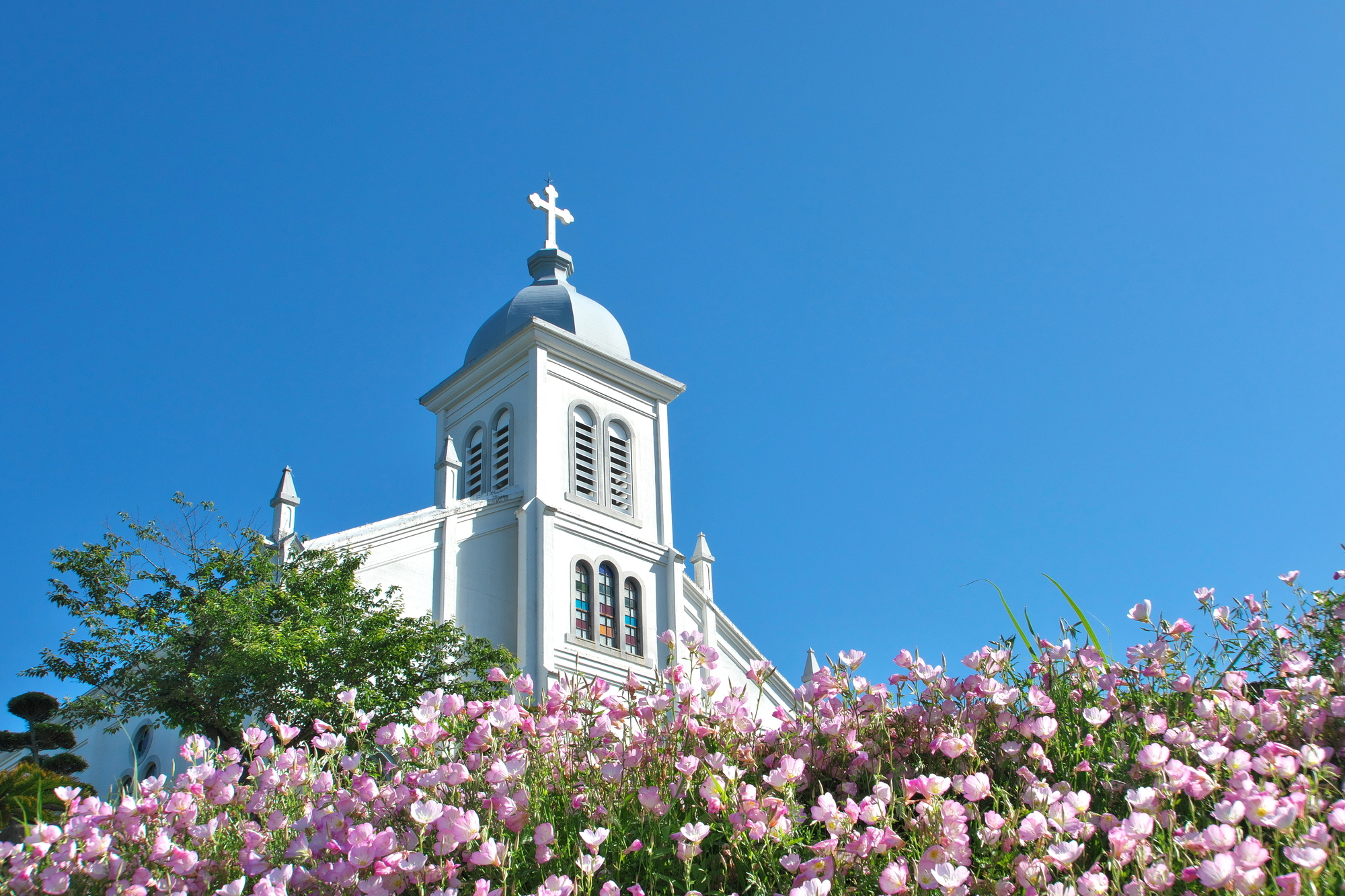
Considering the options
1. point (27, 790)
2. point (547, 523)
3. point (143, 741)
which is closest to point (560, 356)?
point (547, 523)

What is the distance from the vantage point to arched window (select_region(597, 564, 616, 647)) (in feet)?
83.9

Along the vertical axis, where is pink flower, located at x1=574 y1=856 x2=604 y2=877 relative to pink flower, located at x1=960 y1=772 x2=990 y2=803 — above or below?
below

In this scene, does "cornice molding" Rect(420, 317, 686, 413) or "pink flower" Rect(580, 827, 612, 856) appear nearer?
"pink flower" Rect(580, 827, 612, 856)

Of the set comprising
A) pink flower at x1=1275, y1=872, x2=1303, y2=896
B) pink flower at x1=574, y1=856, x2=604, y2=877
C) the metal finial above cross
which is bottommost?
pink flower at x1=1275, y1=872, x2=1303, y2=896

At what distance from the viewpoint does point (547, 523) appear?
83.1ft

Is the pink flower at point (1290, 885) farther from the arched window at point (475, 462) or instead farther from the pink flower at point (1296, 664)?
the arched window at point (475, 462)

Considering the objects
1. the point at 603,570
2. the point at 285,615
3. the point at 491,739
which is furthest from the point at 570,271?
the point at 491,739

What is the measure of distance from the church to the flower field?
1703 centimetres

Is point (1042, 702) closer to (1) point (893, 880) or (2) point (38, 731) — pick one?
(1) point (893, 880)

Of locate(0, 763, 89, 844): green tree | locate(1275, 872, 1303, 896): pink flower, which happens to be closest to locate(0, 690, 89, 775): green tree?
locate(0, 763, 89, 844): green tree

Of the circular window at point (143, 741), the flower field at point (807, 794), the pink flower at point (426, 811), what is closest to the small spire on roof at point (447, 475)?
the circular window at point (143, 741)

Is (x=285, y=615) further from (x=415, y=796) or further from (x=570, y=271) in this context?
(x=570, y=271)

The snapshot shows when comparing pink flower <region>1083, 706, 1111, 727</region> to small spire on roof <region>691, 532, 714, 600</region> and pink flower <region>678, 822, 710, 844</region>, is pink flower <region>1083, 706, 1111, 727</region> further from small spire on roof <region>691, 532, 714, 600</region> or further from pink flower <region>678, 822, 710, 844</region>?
small spire on roof <region>691, 532, 714, 600</region>

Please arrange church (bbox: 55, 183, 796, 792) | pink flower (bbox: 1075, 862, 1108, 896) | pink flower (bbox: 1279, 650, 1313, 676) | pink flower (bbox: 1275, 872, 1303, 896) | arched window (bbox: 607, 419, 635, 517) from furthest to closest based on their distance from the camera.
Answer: arched window (bbox: 607, 419, 635, 517) → church (bbox: 55, 183, 796, 792) → pink flower (bbox: 1279, 650, 1313, 676) → pink flower (bbox: 1075, 862, 1108, 896) → pink flower (bbox: 1275, 872, 1303, 896)
